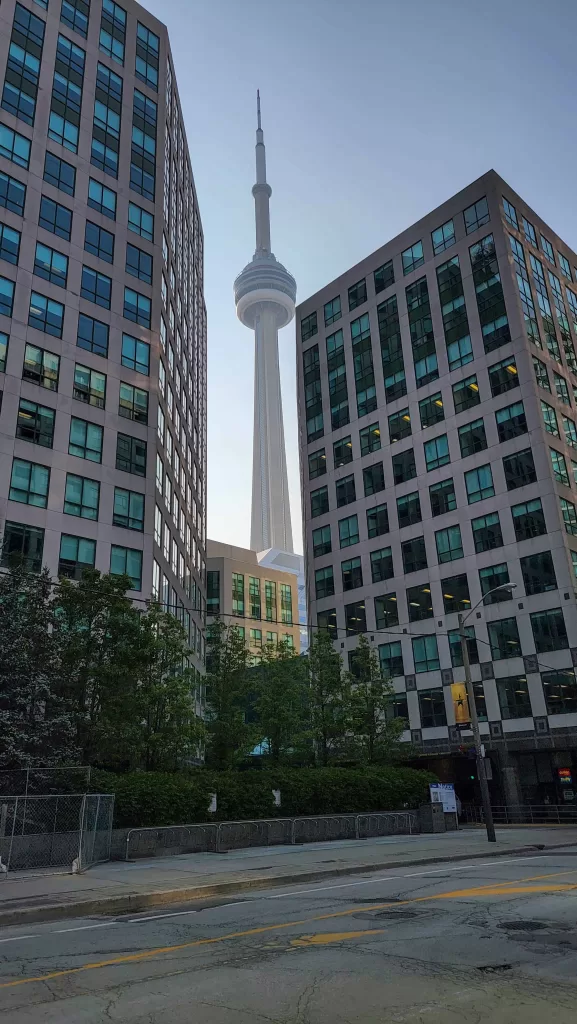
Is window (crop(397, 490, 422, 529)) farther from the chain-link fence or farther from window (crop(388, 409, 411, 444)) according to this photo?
the chain-link fence

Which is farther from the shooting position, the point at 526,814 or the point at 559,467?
A: the point at 559,467

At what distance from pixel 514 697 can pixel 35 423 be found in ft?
116

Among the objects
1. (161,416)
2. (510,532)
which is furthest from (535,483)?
(161,416)

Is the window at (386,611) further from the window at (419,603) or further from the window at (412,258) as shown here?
the window at (412,258)

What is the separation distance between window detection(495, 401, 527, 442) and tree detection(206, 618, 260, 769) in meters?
26.2

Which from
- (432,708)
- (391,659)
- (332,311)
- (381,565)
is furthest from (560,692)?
(332,311)

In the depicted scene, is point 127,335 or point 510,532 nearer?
point 127,335

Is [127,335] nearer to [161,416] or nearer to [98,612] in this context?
[161,416]

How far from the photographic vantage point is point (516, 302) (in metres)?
55.4

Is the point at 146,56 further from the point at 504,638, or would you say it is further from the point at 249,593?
the point at 249,593

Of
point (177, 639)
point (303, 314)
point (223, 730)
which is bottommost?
point (223, 730)

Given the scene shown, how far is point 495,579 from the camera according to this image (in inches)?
2032

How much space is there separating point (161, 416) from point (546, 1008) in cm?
4553

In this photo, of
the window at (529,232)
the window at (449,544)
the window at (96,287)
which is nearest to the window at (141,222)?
the window at (96,287)
